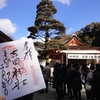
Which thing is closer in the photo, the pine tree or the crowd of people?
the crowd of people

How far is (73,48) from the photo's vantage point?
20141mm

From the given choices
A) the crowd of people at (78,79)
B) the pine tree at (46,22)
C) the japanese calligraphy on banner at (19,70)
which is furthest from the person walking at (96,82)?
the pine tree at (46,22)

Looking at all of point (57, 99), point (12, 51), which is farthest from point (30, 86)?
point (57, 99)

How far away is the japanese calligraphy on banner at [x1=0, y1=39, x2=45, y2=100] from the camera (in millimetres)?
2617

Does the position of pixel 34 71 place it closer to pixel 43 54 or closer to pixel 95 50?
pixel 43 54

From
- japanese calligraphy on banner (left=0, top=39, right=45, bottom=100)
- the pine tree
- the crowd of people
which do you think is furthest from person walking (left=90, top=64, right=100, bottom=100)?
the pine tree

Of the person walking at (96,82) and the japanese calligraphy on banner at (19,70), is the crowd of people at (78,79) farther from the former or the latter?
the japanese calligraphy on banner at (19,70)

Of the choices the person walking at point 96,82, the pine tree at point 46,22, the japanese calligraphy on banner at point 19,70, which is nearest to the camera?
the japanese calligraphy on banner at point 19,70

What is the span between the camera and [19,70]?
276cm

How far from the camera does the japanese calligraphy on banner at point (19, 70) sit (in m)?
2.62

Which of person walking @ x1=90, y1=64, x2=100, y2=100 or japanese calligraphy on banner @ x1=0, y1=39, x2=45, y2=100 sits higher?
japanese calligraphy on banner @ x1=0, y1=39, x2=45, y2=100

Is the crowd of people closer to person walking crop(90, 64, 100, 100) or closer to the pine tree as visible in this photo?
person walking crop(90, 64, 100, 100)

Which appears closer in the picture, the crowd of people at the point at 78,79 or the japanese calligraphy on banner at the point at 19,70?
the japanese calligraphy on banner at the point at 19,70

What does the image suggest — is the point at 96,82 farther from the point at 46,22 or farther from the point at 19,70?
the point at 46,22
